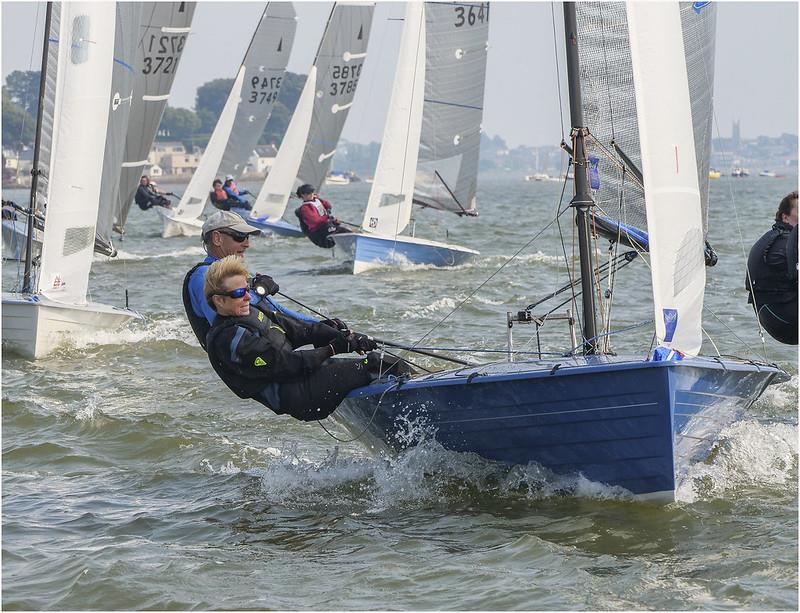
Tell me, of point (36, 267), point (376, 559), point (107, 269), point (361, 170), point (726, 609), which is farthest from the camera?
point (361, 170)

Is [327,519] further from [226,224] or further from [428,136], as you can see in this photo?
[428,136]

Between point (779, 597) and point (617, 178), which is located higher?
point (617, 178)

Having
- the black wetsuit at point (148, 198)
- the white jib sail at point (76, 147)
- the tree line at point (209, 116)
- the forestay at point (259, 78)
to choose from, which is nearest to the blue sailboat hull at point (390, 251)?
the white jib sail at point (76, 147)

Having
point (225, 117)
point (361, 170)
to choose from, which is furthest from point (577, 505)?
point (361, 170)

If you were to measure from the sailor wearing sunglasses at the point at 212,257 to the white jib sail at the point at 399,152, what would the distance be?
414 inches

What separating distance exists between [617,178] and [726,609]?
9.31 feet

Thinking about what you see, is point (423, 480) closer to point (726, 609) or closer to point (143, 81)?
point (726, 609)

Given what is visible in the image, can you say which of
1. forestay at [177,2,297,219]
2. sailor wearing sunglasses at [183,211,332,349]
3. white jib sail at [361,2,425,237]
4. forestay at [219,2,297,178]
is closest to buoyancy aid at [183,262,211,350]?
sailor wearing sunglasses at [183,211,332,349]

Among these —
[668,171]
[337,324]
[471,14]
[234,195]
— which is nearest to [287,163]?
[234,195]

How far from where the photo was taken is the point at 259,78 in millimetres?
25828

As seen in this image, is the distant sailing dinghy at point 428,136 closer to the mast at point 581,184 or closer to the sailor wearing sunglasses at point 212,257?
the mast at point 581,184

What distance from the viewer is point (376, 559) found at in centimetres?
493

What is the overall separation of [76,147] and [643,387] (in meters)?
6.44

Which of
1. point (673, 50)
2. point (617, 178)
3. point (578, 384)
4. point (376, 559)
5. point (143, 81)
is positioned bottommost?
point (376, 559)
